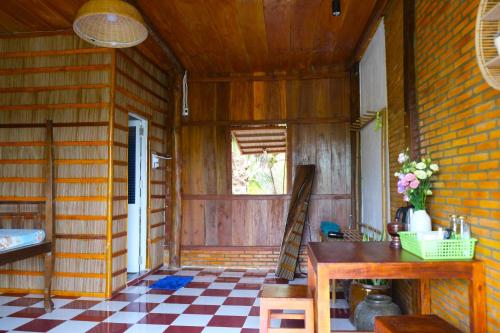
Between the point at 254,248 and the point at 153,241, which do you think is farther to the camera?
the point at 254,248

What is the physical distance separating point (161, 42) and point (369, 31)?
2.67m

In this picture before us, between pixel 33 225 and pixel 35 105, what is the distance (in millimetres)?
1456

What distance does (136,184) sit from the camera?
5750 mm

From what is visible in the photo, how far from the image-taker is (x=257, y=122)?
253 inches

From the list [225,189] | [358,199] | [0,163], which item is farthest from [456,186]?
[0,163]

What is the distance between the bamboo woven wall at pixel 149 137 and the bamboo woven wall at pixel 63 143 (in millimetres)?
194

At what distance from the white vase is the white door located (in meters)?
3.97

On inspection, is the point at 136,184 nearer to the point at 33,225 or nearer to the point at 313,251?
the point at 33,225

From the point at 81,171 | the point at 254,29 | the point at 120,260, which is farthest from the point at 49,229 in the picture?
the point at 254,29

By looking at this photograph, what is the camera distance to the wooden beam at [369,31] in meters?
4.22

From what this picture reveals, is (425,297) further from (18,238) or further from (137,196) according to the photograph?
(137,196)

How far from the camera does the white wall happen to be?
4.48 metres

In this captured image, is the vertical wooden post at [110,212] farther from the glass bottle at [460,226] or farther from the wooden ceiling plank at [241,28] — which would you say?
the glass bottle at [460,226]

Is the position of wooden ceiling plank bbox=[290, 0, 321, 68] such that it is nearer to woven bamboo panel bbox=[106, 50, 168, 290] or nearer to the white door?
woven bamboo panel bbox=[106, 50, 168, 290]
